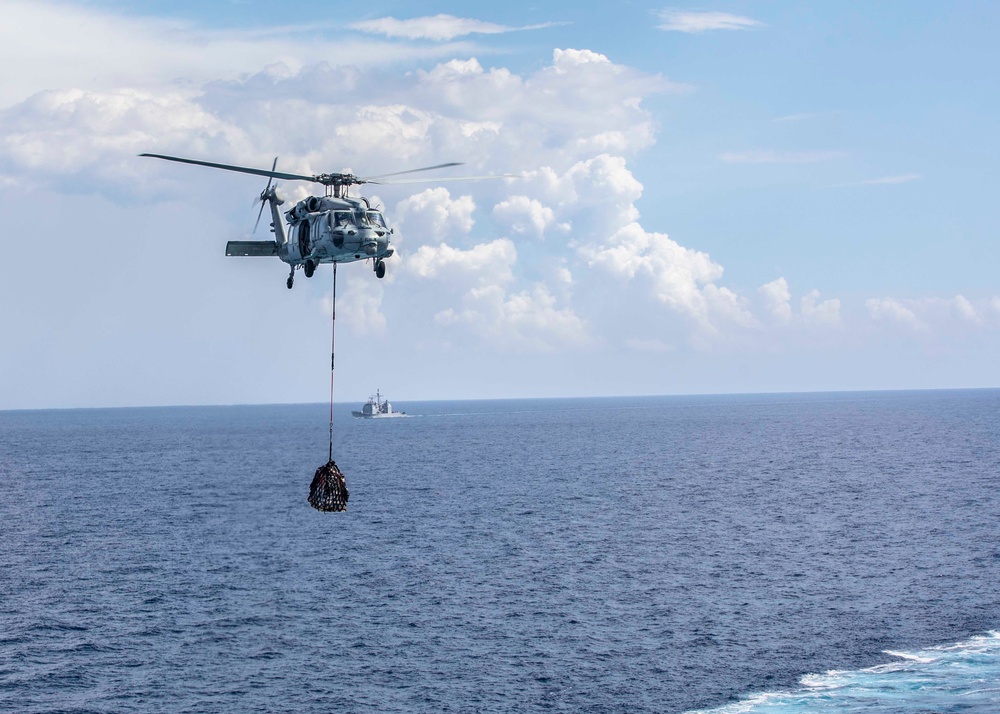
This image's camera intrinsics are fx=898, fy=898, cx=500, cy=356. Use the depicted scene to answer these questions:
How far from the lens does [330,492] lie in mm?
46750

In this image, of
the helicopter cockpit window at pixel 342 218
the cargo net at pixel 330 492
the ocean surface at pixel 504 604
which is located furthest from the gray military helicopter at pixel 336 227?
the ocean surface at pixel 504 604

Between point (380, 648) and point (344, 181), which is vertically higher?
point (344, 181)

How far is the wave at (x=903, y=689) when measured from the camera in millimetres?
54500

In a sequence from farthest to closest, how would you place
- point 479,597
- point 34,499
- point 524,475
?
1. point 524,475
2. point 34,499
3. point 479,597

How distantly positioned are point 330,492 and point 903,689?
126 feet

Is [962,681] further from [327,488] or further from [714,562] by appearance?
[327,488]

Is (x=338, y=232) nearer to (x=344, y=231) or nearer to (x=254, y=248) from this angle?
(x=344, y=231)

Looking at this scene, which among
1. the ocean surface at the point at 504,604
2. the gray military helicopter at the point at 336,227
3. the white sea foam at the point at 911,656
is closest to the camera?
the gray military helicopter at the point at 336,227

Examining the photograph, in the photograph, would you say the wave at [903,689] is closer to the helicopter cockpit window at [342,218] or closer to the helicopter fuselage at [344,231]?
the helicopter fuselage at [344,231]

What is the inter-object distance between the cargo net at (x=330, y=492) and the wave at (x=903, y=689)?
1037 inches

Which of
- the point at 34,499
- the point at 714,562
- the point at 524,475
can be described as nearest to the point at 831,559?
the point at 714,562

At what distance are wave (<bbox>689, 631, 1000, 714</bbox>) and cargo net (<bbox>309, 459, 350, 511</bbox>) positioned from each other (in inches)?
1037

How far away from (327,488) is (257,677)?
906 inches

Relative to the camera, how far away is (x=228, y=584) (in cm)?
8538
